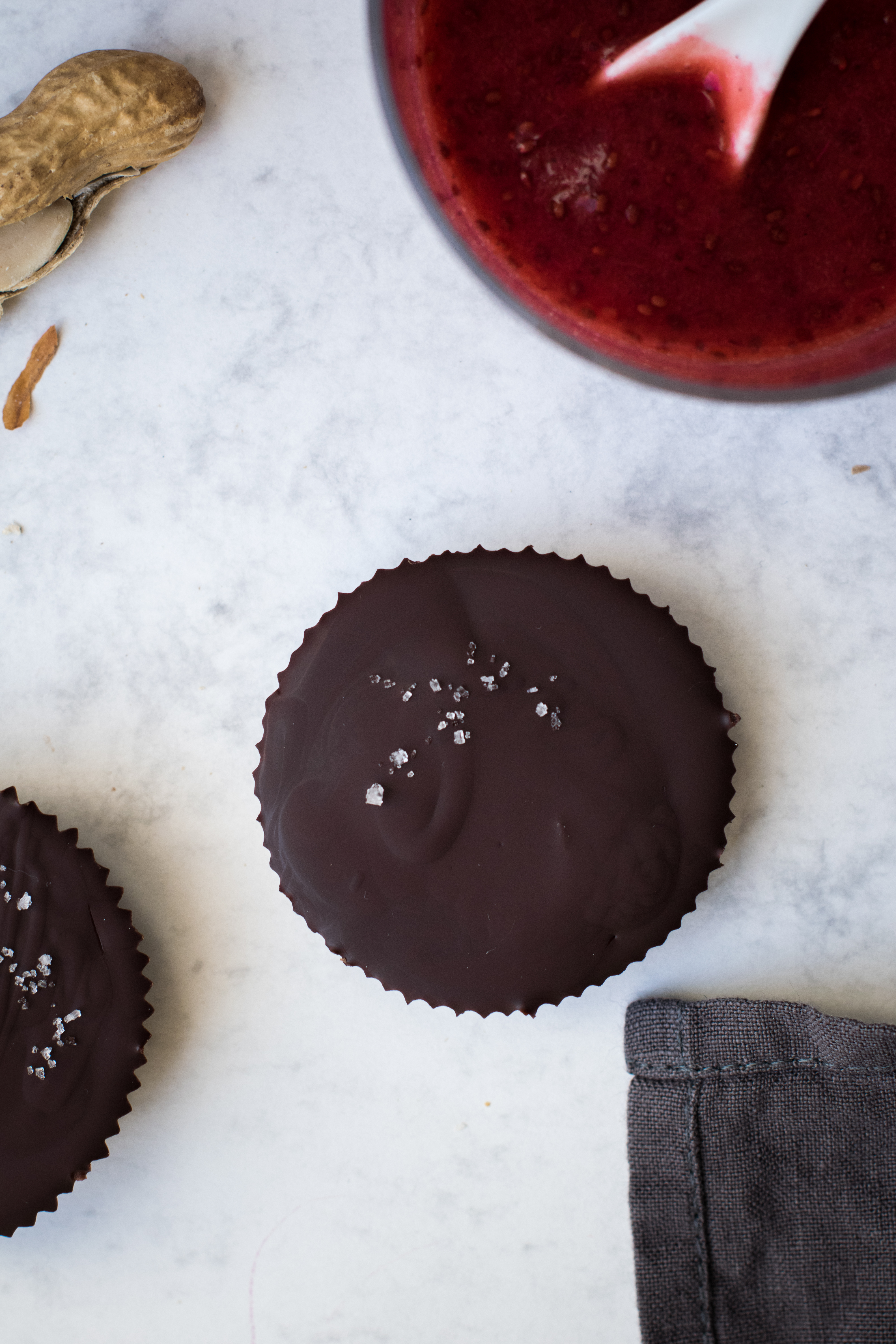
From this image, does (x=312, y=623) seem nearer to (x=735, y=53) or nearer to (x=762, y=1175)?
(x=735, y=53)

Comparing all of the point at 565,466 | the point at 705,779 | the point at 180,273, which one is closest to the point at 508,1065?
the point at 705,779

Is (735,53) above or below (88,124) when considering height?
below

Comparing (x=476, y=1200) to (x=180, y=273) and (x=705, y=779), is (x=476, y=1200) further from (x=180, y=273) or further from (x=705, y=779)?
(x=180, y=273)

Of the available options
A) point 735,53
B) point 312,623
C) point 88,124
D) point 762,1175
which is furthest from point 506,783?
point 88,124

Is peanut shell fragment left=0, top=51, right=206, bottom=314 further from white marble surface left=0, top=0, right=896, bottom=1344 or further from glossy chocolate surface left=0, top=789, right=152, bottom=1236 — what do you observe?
glossy chocolate surface left=0, top=789, right=152, bottom=1236

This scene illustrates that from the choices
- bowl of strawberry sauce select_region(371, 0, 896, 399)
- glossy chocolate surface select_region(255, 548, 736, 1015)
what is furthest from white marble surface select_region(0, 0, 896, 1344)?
bowl of strawberry sauce select_region(371, 0, 896, 399)
